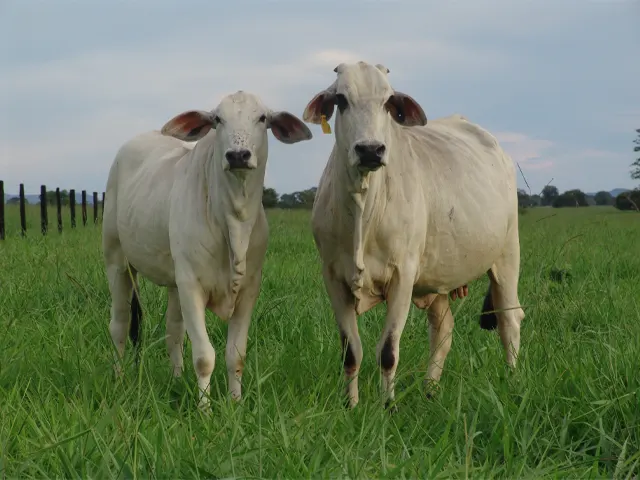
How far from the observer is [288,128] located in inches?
181

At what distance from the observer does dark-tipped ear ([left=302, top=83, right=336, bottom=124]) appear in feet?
14.4

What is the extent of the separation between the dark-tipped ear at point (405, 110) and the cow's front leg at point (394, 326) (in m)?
0.88

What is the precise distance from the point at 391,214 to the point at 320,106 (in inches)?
29.1

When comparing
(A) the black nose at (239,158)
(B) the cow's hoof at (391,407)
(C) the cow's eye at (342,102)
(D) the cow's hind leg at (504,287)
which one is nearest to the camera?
(B) the cow's hoof at (391,407)

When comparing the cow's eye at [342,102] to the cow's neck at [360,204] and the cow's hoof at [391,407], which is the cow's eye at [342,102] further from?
the cow's hoof at [391,407]

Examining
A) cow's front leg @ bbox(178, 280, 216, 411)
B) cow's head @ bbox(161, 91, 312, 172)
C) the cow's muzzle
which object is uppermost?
cow's head @ bbox(161, 91, 312, 172)

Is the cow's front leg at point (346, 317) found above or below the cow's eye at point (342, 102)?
below

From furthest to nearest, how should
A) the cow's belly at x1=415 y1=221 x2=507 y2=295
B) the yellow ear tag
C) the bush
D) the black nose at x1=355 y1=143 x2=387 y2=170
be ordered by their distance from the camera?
the bush → the cow's belly at x1=415 y1=221 x2=507 y2=295 → the yellow ear tag → the black nose at x1=355 y1=143 x2=387 y2=170

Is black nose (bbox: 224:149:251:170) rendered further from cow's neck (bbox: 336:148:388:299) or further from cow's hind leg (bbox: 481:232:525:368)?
cow's hind leg (bbox: 481:232:525:368)

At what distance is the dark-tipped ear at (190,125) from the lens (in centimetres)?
463

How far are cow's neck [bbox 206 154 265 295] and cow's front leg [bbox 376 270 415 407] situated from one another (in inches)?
34.5

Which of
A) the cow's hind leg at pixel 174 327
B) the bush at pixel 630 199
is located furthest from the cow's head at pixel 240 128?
the bush at pixel 630 199

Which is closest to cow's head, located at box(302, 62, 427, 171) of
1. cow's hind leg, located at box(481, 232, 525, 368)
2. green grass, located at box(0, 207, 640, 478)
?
green grass, located at box(0, 207, 640, 478)

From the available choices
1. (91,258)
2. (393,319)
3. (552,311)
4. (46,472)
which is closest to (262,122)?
(393,319)
